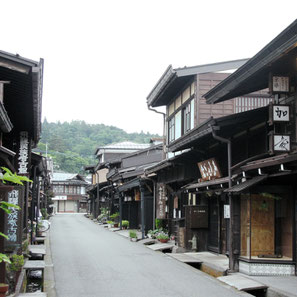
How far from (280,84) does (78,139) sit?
148 m

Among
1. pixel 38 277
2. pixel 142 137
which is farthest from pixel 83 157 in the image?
pixel 38 277

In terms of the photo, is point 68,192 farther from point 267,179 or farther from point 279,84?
point 279,84

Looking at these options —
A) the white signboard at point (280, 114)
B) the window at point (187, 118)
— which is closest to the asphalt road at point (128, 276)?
the white signboard at point (280, 114)

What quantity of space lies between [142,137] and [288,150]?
14191cm

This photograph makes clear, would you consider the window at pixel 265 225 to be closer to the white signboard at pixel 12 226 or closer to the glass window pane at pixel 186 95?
the white signboard at pixel 12 226

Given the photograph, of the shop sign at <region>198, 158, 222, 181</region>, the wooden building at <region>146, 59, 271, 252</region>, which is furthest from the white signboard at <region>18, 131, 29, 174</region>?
the shop sign at <region>198, 158, 222, 181</region>

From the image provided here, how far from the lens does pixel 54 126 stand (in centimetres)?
16425

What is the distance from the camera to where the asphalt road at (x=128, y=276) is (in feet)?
41.4

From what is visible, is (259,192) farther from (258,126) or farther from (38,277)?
(38,277)

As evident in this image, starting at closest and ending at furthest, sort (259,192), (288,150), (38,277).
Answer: (288,150) < (259,192) < (38,277)

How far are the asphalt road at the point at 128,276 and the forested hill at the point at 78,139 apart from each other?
364 feet

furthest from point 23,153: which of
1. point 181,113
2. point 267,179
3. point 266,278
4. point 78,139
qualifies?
point 78,139

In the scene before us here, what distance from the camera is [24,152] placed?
18562 millimetres

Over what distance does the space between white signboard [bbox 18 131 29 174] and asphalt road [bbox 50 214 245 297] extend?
3890 millimetres
